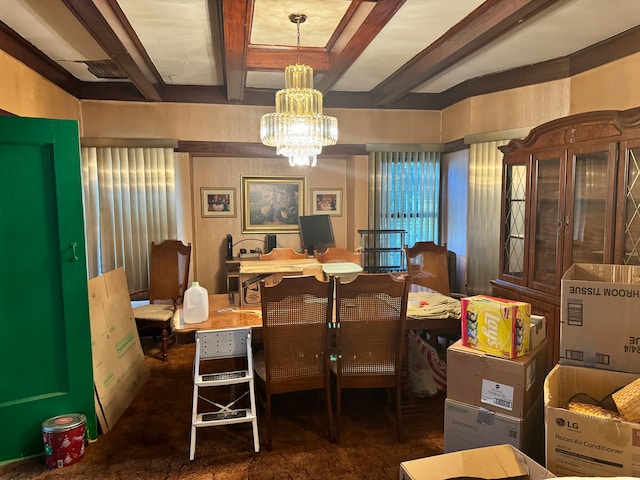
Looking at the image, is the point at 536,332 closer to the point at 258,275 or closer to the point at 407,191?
the point at 258,275

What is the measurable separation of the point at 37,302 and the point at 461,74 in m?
3.82

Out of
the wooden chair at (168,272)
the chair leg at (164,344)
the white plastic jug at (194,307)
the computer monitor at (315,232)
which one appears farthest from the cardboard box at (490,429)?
the computer monitor at (315,232)

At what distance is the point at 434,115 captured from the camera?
5.04 meters

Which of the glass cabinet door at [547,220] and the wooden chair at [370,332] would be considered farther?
the glass cabinet door at [547,220]

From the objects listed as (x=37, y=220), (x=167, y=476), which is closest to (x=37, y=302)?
(x=37, y=220)

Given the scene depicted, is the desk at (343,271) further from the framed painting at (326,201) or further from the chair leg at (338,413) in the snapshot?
the framed painting at (326,201)

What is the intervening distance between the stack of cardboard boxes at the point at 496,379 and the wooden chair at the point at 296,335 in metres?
0.80

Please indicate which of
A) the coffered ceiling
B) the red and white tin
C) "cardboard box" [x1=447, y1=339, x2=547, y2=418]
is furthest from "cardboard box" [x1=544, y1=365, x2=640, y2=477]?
the red and white tin

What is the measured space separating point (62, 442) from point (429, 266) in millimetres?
3089

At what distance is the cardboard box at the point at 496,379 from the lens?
175 cm

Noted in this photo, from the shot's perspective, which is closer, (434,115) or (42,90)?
(42,90)

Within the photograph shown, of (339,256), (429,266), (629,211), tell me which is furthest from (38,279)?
(629,211)

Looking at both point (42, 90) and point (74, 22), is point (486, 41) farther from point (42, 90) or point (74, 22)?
point (42, 90)

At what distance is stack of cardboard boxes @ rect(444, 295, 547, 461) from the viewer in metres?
1.77
